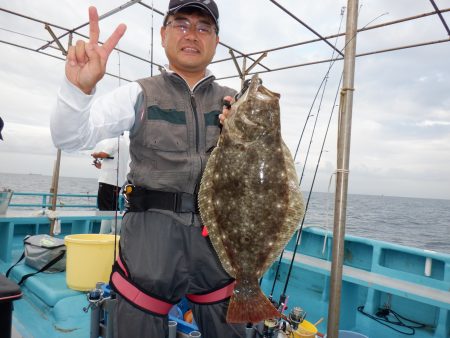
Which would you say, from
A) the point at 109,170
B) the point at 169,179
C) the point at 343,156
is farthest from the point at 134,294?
the point at 109,170

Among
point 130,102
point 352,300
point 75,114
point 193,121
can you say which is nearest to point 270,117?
point 193,121

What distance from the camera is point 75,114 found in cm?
188

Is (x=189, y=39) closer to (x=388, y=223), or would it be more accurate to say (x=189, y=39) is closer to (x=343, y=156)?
(x=343, y=156)

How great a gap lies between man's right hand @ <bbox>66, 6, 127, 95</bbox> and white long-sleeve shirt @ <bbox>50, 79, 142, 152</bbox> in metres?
0.05

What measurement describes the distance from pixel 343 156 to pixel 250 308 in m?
1.80

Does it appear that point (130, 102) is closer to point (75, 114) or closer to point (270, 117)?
point (75, 114)

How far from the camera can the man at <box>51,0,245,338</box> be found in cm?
226

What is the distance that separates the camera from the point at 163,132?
2.39 m

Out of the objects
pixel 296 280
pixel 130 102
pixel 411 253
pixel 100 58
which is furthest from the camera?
pixel 296 280

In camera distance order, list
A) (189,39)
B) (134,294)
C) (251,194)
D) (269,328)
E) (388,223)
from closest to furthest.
A: (251,194)
(134,294)
(189,39)
(269,328)
(388,223)

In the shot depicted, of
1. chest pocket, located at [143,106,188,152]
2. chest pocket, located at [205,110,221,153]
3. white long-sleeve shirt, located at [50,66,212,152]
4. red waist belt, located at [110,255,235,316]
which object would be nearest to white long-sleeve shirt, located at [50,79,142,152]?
white long-sleeve shirt, located at [50,66,212,152]

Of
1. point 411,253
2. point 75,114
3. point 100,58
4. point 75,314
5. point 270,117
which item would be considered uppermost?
point 100,58

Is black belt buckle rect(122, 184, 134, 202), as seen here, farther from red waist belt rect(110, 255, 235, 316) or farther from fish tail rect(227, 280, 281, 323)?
fish tail rect(227, 280, 281, 323)

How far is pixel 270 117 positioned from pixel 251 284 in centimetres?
105
